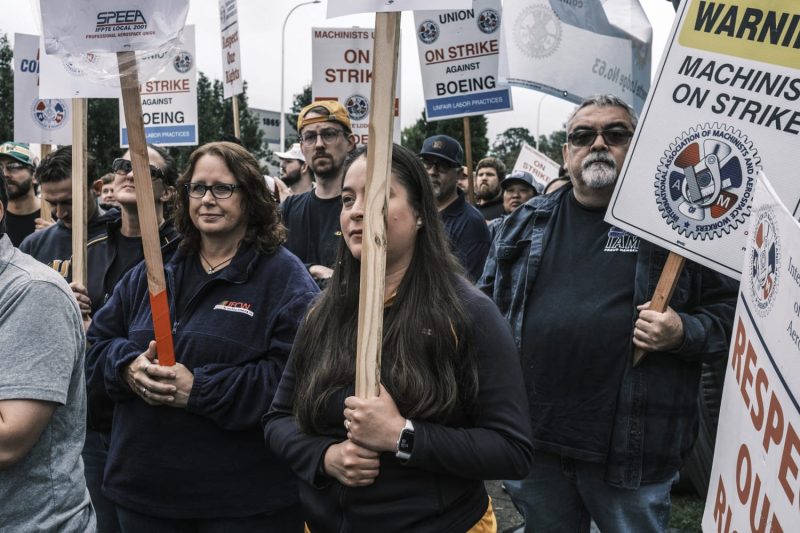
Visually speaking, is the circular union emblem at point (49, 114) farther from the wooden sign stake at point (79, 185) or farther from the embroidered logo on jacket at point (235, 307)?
the embroidered logo on jacket at point (235, 307)

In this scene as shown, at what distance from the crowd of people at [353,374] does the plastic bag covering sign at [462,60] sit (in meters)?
3.36

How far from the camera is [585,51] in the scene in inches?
148

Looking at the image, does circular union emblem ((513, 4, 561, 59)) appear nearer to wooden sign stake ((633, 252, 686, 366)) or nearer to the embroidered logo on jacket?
wooden sign stake ((633, 252, 686, 366))

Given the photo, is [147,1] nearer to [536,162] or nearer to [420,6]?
[420,6]

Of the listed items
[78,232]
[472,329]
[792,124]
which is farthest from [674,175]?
[78,232]

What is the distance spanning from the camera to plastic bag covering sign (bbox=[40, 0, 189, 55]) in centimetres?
239

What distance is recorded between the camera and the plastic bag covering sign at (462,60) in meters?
6.29

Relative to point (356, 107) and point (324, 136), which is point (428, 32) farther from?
point (324, 136)

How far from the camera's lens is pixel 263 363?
9.09ft

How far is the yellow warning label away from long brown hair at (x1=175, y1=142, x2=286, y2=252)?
1.57 metres

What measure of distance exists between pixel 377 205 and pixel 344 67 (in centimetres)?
463

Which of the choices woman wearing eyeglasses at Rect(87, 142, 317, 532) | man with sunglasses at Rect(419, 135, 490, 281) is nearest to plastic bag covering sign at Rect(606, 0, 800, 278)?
woman wearing eyeglasses at Rect(87, 142, 317, 532)

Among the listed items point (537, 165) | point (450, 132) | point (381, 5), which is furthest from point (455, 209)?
point (450, 132)

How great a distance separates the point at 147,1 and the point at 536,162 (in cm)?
905
